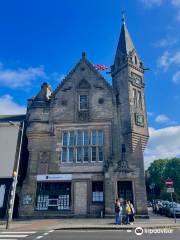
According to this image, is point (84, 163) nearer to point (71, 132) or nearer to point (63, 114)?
point (71, 132)

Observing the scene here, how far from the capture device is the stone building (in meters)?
22.2

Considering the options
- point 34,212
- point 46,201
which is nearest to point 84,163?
point 46,201

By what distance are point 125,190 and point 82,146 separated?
6.19 meters

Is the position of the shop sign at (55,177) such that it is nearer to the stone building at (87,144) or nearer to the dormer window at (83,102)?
the stone building at (87,144)

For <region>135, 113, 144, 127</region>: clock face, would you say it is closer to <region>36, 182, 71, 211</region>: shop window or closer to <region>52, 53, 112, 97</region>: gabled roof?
<region>52, 53, 112, 97</region>: gabled roof

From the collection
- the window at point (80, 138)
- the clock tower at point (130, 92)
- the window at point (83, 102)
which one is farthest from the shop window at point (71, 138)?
the clock tower at point (130, 92)

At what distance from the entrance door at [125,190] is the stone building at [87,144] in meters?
0.09

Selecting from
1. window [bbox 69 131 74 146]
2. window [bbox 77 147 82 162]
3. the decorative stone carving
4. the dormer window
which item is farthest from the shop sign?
the decorative stone carving

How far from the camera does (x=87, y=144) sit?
958 inches

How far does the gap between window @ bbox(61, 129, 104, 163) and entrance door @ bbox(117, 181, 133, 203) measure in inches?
124

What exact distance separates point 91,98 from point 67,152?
660 centimetres

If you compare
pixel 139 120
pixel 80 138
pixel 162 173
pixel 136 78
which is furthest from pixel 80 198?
pixel 162 173

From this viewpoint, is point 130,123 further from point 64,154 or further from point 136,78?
point 64,154

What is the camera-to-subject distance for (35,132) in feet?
80.6
